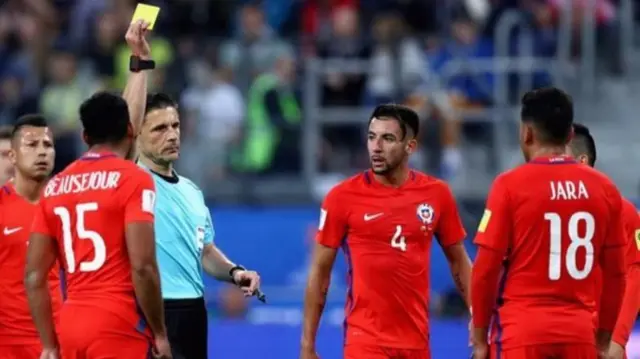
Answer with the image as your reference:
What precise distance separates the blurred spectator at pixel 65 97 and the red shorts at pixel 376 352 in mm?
9102

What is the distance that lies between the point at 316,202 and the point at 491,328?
9.32 metres

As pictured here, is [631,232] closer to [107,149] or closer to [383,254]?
[383,254]

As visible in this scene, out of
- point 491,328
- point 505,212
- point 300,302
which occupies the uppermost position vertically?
point 505,212

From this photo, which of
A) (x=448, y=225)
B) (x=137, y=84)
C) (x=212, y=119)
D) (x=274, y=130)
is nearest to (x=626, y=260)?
(x=448, y=225)

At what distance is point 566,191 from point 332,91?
9855mm

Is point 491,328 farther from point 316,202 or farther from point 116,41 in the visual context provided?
point 116,41

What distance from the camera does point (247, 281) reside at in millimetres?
10281

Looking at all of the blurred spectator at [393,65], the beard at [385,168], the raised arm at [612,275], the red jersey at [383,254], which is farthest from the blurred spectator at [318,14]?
the raised arm at [612,275]

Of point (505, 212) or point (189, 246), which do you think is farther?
point (189, 246)

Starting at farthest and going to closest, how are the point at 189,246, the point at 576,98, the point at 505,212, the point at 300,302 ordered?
the point at 576,98 → the point at 300,302 → the point at 189,246 → the point at 505,212

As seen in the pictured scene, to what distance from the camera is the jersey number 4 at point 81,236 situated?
8.87m

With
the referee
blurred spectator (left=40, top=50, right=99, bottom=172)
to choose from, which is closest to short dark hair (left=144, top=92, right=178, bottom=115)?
the referee

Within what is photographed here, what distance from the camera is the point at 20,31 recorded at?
2081cm

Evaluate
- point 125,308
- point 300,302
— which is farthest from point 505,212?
point 300,302
